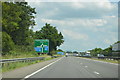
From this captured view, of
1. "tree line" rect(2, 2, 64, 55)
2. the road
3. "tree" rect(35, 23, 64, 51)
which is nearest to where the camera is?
the road

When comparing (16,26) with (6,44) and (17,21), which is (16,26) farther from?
(6,44)

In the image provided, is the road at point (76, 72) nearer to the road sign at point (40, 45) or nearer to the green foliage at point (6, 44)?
the green foliage at point (6, 44)

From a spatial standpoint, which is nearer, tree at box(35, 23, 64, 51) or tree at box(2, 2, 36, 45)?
tree at box(2, 2, 36, 45)

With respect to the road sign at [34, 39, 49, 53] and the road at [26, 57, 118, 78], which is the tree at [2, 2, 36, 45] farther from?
the road at [26, 57, 118, 78]

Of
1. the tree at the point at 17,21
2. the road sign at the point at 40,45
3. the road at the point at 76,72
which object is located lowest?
the road at the point at 76,72

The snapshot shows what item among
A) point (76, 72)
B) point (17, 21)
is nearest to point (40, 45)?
point (17, 21)

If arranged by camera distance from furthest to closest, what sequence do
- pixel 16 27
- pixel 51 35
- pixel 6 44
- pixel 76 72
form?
pixel 51 35 → pixel 16 27 → pixel 6 44 → pixel 76 72

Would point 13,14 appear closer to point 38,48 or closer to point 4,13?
point 4,13

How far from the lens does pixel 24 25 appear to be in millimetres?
64688

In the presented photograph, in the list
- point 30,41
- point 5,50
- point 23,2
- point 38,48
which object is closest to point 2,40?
point 5,50

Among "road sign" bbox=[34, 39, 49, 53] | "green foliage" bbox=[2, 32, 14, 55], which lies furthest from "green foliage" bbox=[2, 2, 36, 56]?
"road sign" bbox=[34, 39, 49, 53]

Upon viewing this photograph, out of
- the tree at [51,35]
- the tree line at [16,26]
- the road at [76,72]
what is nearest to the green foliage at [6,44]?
the tree line at [16,26]

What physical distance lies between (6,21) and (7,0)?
15.4 feet

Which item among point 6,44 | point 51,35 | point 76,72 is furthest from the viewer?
point 51,35
